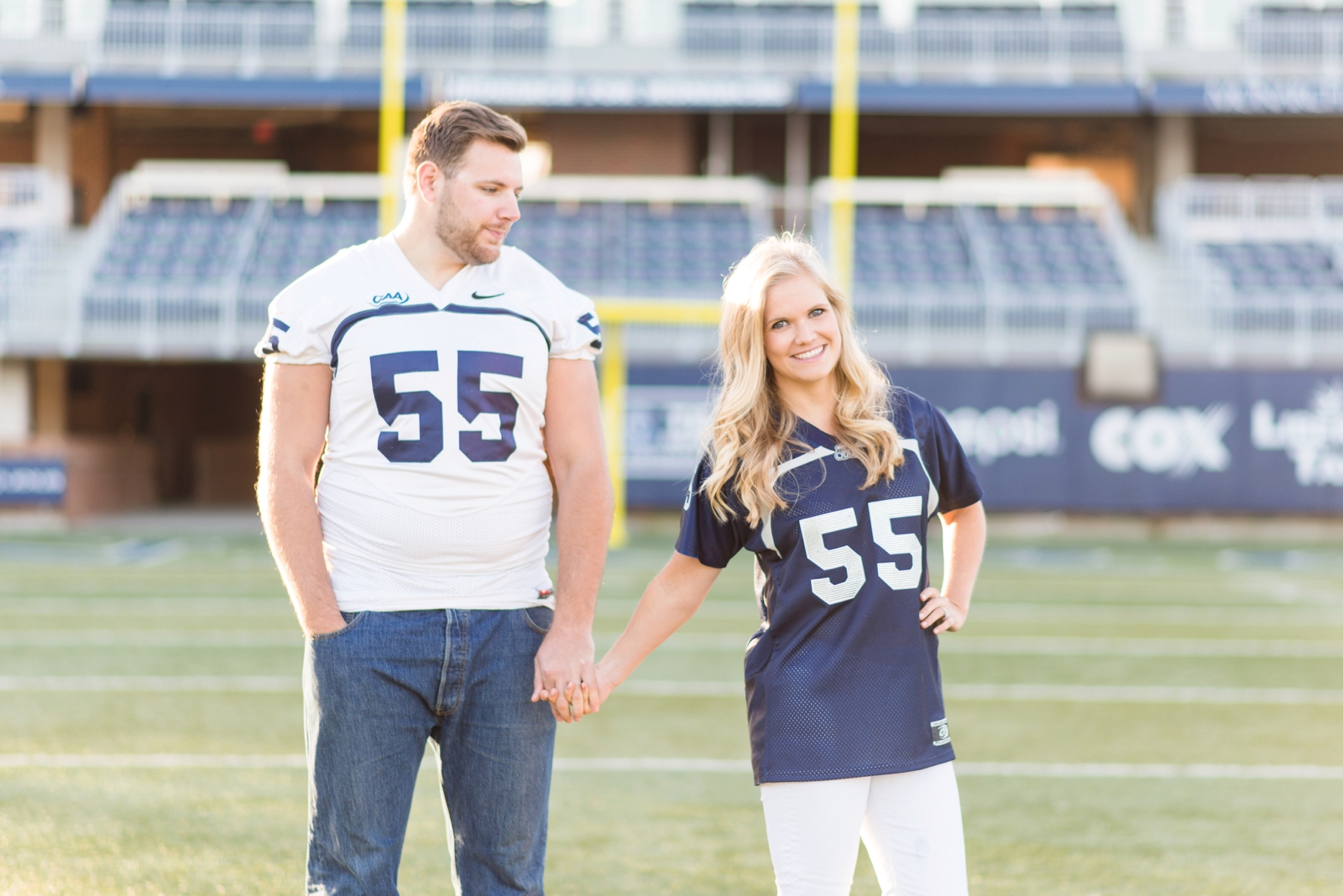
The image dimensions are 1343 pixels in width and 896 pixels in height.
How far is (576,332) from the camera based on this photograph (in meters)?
2.58

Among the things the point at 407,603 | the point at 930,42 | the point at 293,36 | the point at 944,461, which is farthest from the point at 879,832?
the point at 293,36

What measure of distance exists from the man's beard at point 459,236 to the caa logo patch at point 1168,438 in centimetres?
1448

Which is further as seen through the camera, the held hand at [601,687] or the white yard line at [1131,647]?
the white yard line at [1131,647]

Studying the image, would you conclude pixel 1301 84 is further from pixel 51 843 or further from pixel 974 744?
pixel 51 843

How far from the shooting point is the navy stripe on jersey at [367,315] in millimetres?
2453

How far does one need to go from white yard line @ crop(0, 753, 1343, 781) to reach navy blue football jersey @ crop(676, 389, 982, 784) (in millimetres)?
2912

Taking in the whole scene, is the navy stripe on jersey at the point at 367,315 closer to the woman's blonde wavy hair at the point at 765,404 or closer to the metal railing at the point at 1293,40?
the woman's blonde wavy hair at the point at 765,404

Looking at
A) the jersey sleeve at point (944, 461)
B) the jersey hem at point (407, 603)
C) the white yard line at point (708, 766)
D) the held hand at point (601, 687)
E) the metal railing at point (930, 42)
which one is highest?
the metal railing at point (930, 42)

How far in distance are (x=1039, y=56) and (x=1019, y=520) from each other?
7455 mm

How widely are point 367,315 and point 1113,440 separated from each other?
578 inches

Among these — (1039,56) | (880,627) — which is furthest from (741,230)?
(880,627)

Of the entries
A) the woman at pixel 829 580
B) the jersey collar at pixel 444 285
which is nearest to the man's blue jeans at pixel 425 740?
the woman at pixel 829 580

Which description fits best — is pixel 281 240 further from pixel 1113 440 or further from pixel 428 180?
pixel 428 180

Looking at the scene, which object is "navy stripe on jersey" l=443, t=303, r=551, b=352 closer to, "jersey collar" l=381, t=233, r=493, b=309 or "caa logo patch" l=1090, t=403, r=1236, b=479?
"jersey collar" l=381, t=233, r=493, b=309
